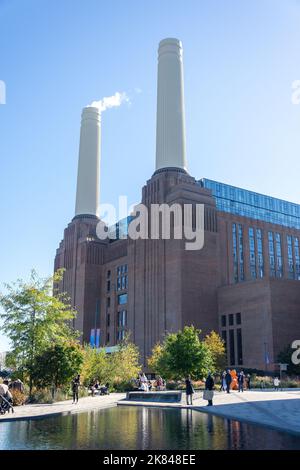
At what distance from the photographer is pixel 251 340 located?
60.4 m

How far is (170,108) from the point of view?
86250mm

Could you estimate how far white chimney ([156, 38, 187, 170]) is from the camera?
82375 mm

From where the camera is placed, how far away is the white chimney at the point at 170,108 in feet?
270

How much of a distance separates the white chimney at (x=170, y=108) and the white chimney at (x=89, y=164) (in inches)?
992

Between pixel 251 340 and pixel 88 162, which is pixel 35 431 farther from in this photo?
pixel 88 162

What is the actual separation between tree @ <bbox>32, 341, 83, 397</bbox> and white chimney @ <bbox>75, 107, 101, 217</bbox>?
245ft

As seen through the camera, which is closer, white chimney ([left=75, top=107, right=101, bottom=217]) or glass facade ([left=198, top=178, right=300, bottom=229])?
glass facade ([left=198, top=178, right=300, bottom=229])

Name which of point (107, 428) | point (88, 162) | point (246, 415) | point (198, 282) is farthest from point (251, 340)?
point (88, 162)

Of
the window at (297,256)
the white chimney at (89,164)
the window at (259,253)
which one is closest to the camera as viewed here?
the window at (259,253)

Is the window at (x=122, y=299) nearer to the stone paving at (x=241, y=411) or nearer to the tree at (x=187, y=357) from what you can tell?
the tree at (x=187, y=357)

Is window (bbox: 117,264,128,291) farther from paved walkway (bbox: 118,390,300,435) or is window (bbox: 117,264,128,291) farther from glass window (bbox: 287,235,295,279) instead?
paved walkway (bbox: 118,390,300,435)

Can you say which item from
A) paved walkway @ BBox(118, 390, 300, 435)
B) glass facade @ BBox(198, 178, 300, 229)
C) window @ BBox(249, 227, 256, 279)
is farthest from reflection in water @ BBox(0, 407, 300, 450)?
glass facade @ BBox(198, 178, 300, 229)

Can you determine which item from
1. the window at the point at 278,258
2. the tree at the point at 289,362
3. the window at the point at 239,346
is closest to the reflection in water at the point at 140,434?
the tree at the point at 289,362

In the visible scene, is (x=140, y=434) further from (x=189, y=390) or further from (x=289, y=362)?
(x=289, y=362)
